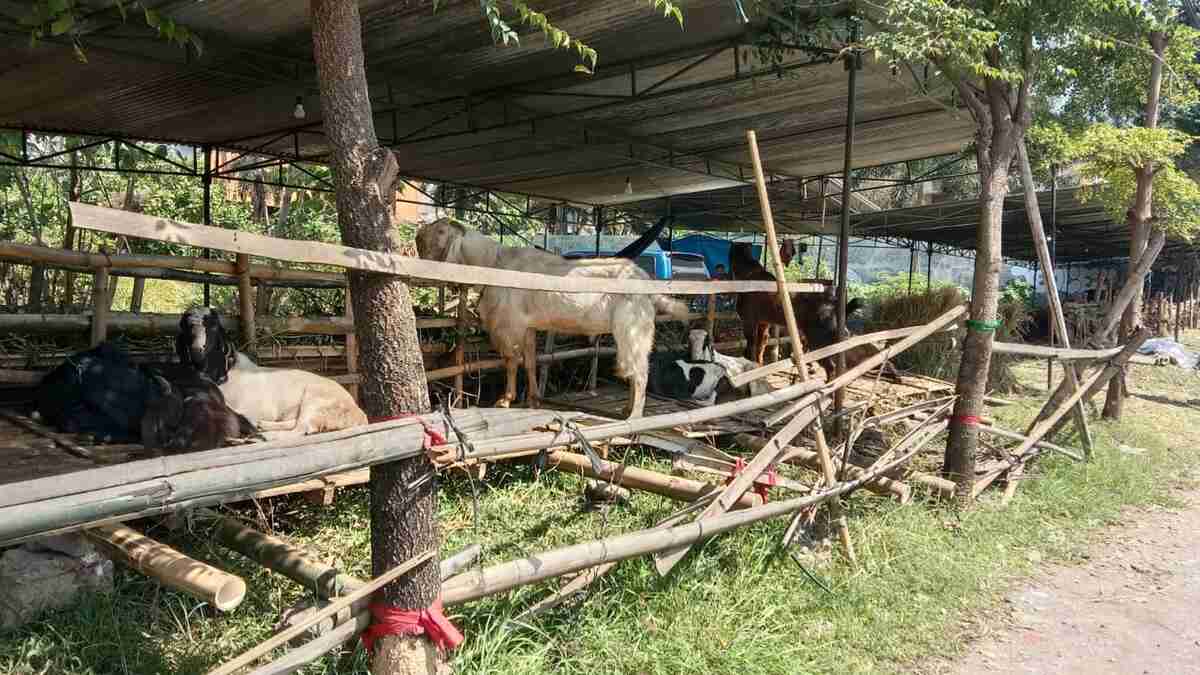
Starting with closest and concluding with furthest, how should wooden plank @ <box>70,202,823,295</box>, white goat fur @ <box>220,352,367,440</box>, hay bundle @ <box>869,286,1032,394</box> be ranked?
wooden plank @ <box>70,202,823,295</box>, white goat fur @ <box>220,352,367,440</box>, hay bundle @ <box>869,286,1032,394</box>

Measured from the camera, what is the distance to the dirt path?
4000 millimetres

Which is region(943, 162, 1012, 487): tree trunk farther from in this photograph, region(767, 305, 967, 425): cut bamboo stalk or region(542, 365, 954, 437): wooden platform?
region(542, 365, 954, 437): wooden platform

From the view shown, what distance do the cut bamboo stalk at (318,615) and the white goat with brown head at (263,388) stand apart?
207cm

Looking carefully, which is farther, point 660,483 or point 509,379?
point 509,379

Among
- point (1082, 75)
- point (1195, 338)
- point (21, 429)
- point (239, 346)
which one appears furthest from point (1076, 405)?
point (1195, 338)

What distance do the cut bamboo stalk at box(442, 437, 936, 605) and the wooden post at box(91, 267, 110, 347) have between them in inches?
118

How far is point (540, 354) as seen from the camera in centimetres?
694

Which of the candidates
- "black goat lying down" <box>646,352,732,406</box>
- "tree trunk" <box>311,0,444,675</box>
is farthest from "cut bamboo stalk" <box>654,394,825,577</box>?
"black goat lying down" <box>646,352,732,406</box>

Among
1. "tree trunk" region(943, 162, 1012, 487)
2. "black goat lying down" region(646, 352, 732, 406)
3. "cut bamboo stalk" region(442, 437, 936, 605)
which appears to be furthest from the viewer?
"black goat lying down" region(646, 352, 732, 406)

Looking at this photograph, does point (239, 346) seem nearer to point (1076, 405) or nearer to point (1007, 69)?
point (1007, 69)

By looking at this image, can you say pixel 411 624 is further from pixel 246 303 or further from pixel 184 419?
pixel 246 303

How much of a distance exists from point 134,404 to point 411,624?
97.2 inches

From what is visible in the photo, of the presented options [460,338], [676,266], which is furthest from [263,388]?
[676,266]

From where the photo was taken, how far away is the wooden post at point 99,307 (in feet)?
14.5
